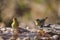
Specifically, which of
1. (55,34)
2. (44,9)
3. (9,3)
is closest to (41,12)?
(44,9)

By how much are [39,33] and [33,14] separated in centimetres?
118

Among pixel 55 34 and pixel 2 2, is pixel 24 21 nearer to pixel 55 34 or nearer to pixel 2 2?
pixel 2 2

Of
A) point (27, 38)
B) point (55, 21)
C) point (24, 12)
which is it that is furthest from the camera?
point (24, 12)

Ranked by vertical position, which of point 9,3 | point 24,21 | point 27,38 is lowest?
point 27,38

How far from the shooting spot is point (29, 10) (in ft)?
9.12

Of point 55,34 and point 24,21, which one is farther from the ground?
point 24,21

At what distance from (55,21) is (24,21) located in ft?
1.34

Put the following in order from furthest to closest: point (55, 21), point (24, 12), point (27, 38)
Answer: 1. point (24, 12)
2. point (55, 21)
3. point (27, 38)

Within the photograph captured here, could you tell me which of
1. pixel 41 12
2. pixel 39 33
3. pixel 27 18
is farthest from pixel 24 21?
pixel 39 33

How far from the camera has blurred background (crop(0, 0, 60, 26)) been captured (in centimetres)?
267

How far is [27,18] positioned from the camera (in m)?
2.76

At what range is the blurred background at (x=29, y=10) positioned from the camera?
8.75ft

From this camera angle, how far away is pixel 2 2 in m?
2.87

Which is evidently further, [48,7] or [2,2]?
[2,2]
